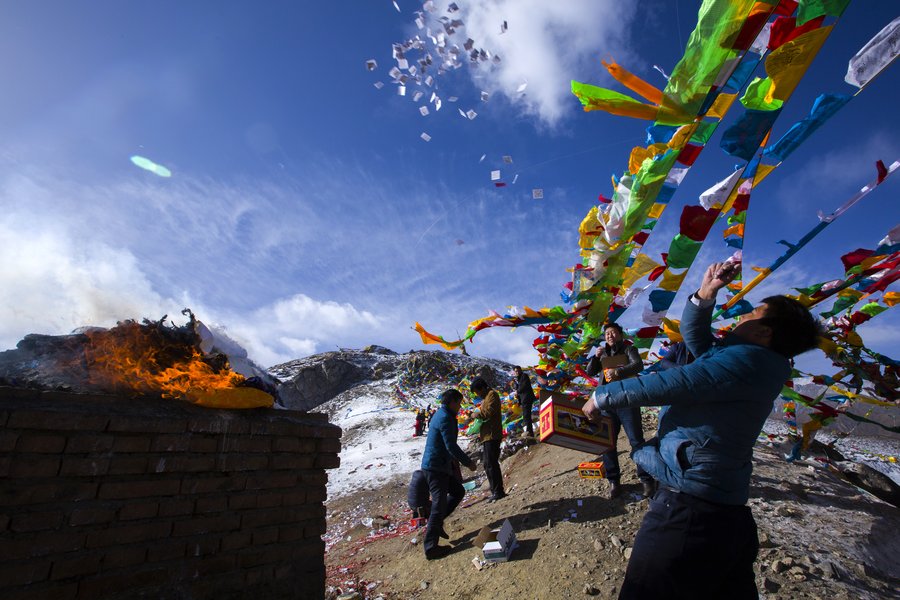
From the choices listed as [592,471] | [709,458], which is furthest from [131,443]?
[592,471]

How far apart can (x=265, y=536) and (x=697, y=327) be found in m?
3.07

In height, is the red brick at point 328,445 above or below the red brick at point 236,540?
above

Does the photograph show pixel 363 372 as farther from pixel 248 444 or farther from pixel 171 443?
pixel 171 443

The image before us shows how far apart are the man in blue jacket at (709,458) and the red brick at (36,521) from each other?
2885 mm

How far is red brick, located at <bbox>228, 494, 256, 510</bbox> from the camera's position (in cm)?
312

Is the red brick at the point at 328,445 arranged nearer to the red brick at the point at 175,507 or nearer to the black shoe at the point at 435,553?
the red brick at the point at 175,507

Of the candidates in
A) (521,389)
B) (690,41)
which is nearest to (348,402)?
(521,389)

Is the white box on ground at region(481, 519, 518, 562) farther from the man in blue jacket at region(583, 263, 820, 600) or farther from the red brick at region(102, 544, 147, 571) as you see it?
the red brick at region(102, 544, 147, 571)

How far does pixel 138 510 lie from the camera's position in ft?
9.09

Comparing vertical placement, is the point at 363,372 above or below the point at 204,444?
above

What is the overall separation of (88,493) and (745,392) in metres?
3.47

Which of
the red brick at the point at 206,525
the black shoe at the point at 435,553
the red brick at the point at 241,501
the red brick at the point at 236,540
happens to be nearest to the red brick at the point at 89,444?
the red brick at the point at 206,525

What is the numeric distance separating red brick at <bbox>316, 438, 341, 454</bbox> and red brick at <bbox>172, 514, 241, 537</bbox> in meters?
0.77

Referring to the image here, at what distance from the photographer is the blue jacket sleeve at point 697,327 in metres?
2.32
